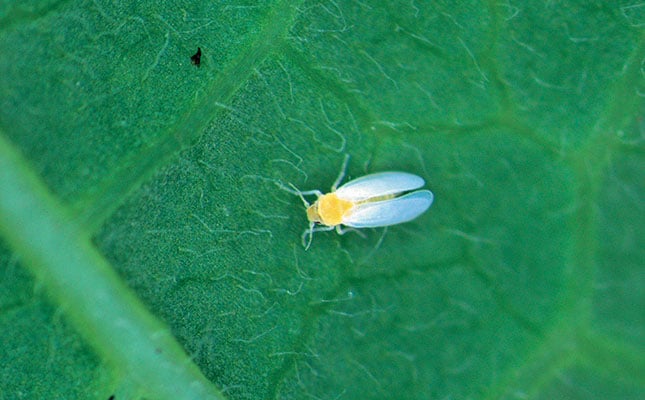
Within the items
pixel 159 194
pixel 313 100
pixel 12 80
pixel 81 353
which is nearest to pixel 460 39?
pixel 313 100

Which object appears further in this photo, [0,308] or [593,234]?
[593,234]

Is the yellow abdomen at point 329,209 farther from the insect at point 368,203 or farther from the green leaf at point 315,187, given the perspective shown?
the green leaf at point 315,187

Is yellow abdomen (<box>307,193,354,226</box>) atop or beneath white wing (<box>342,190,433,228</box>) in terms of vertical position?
atop

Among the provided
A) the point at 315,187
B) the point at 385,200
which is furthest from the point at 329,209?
the point at 385,200

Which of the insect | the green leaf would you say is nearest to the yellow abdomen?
the insect

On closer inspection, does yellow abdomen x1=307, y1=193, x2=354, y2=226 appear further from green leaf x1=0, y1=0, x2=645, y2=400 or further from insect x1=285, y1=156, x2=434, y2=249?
green leaf x1=0, y1=0, x2=645, y2=400

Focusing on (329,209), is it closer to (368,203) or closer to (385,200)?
(368,203)

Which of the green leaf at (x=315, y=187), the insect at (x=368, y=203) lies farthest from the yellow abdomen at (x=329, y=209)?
the green leaf at (x=315, y=187)

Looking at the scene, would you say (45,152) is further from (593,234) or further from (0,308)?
(593,234)
